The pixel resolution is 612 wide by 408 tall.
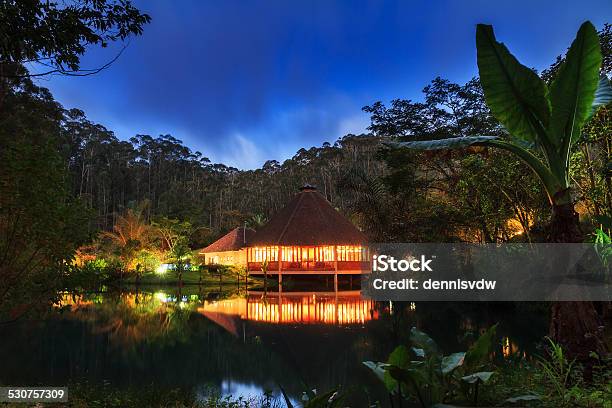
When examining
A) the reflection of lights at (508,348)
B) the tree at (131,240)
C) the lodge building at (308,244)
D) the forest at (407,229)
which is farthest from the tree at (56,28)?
the tree at (131,240)

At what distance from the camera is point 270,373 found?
8.80 metres

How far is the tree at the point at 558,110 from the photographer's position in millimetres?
4445

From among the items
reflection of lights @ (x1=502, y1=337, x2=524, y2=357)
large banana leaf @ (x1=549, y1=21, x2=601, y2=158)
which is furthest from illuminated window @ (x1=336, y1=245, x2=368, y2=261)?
large banana leaf @ (x1=549, y1=21, x2=601, y2=158)

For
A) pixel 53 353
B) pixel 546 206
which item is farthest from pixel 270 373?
pixel 546 206

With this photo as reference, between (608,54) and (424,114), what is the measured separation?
10.6 metres

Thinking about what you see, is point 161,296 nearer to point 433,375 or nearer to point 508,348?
point 508,348

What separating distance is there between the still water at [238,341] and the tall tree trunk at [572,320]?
3.14m

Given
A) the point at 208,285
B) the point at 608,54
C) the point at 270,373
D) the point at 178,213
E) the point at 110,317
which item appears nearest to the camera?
the point at 270,373

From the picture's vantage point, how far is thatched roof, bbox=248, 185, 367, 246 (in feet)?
91.9

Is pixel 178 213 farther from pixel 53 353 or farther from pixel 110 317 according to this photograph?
pixel 53 353

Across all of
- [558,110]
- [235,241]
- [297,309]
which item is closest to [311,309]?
[297,309]

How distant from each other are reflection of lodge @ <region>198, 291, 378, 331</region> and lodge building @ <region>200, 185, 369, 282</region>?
4.83 m

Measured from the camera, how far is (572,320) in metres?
4.46

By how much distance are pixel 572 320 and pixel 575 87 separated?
2.57 m
